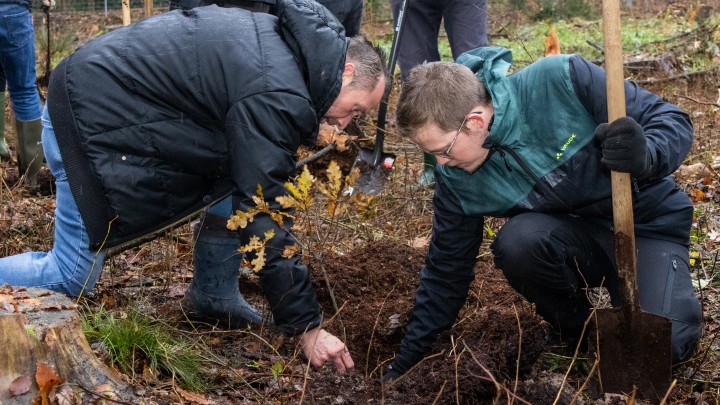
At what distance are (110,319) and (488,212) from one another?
1.49m

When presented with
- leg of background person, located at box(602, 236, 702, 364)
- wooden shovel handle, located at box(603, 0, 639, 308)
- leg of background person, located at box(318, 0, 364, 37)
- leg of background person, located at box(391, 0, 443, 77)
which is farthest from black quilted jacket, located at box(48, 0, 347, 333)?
leg of background person, located at box(391, 0, 443, 77)

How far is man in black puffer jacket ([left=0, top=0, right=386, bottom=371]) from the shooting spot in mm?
3014

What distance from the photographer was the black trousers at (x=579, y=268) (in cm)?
321

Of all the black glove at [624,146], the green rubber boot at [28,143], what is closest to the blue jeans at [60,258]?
the black glove at [624,146]

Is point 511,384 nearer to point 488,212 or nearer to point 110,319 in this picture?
point 488,212

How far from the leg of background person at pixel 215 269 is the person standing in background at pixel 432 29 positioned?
2098 mm

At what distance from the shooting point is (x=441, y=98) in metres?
3.01

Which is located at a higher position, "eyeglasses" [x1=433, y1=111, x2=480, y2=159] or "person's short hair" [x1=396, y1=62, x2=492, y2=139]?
"person's short hair" [x1=396, y1=62, x2=492, y2=139]

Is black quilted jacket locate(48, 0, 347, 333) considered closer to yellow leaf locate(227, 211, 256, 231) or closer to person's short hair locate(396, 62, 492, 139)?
yellow leaf locate(227, 211, 256, 231)

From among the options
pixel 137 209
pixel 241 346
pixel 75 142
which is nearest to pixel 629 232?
pixel 241 346

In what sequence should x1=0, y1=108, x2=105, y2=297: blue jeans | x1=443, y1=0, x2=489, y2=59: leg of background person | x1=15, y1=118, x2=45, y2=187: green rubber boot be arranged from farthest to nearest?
1. x1=15, y1=118, x2=45, y2=187: green rubber boot
2. x1=443, y1=0, x2=489, y2=59: leg of background person
3. x1=0, y1=108, x2=105, y2=297: blue jeans

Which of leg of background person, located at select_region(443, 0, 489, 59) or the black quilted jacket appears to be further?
leg of background person, located at select_region(443, 0, 489, 59)

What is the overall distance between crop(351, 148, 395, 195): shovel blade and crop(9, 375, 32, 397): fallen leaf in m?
3.63

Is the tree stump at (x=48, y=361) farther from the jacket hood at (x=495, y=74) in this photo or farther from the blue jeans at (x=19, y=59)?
the blue jeans at (x=19, y=59)
